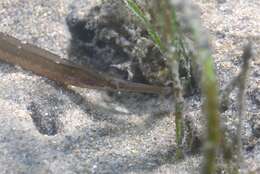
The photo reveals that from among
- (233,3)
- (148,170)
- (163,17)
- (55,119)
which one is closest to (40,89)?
(55,119)

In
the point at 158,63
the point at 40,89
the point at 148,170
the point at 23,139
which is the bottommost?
the point at 148,170

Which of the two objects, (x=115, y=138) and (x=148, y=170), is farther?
(x=115, y=138)

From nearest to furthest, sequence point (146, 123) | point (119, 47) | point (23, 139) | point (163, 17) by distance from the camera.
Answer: point (163, 17) < point (23, 139) < point (146, 123) < point (119, 47)

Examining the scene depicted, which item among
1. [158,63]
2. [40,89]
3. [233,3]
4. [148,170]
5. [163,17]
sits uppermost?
[233,3]

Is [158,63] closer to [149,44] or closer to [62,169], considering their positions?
[149,44]

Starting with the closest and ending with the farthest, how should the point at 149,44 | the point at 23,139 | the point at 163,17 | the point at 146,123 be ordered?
the point at 163,17 → the point at 23,139 → the point at 146,123 → the point at 149,44

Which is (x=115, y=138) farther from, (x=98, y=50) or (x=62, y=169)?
(x=98, y=50)

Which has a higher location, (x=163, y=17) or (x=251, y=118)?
(x=163, y=17)

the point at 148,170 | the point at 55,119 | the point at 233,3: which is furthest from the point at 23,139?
the point at 233,3

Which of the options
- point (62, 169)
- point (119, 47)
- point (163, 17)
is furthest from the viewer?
point (119, 47)
